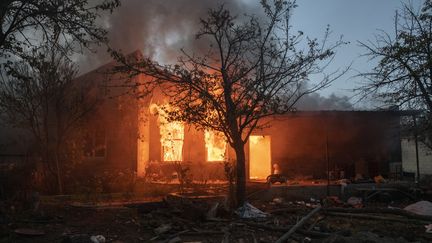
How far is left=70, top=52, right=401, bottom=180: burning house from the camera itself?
18484mm

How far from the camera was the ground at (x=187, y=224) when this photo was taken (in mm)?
8547

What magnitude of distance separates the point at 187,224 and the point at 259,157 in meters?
13.6

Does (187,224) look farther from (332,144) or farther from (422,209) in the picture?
(332,144)

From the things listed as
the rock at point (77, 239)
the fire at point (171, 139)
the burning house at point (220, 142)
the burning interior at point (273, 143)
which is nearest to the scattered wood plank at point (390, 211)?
the burning house at point (220, 142)

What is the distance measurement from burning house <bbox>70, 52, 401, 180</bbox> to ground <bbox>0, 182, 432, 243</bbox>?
6250 mm

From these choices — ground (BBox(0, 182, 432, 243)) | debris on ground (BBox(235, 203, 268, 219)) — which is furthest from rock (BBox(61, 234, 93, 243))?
debris on ground (BBox(235, 203, 268, 219))

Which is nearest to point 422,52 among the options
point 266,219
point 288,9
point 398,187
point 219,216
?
point 288,9

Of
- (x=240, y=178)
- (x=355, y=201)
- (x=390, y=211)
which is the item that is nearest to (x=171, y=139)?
(x=240, y=178)

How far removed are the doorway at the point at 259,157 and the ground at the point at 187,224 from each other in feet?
30.8

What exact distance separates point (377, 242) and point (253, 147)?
15104mm

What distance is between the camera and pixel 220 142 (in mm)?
20156

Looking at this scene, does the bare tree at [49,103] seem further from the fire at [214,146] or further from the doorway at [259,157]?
the doorway at [259,157]

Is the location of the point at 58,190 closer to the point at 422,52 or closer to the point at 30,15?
the point at 30,15

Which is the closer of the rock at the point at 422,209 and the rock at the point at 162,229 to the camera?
the rock at the point at 162,229
